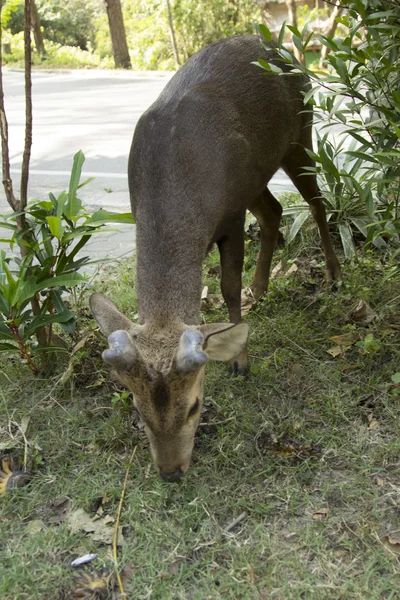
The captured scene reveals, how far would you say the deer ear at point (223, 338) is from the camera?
10.4 feet

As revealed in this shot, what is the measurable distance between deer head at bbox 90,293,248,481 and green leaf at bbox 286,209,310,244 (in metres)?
2.84

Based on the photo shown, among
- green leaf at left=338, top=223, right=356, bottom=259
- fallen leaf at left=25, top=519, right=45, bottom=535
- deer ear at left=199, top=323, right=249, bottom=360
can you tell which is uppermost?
deer ear at left=199, top=323, right=249, bottom=360

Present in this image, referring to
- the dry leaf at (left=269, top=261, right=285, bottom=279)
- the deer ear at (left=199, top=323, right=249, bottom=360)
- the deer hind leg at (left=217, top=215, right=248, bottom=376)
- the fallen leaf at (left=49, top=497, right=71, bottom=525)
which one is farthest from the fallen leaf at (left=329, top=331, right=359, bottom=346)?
the fallen leaf at (left=49, top=497, right=71, bottom=525)

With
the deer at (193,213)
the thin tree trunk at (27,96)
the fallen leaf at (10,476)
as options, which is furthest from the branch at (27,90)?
the fallen leaf at (10,476)

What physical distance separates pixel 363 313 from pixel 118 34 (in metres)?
19.5

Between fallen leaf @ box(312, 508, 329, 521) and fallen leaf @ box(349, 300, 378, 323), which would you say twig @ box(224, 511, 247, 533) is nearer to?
fallen leaf @ box(312, 508, 329, 521)

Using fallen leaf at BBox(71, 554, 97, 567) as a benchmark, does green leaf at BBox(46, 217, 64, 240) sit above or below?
above

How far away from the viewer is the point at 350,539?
10.0 feet

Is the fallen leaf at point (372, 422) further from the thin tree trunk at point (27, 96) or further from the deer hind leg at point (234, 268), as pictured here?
the thin tree trunk at point (27, 96)

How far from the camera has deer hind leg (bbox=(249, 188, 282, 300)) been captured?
17.3 ft

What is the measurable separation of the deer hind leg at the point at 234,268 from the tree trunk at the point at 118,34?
740 inches

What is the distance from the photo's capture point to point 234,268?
4402mm

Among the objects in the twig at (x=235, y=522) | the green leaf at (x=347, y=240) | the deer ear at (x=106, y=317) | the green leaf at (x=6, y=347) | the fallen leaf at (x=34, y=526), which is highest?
the deer ear at (x=106, y=317)

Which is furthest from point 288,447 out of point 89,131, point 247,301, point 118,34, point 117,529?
point 118,34
